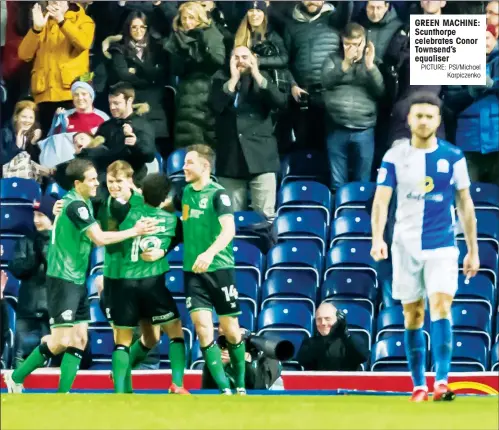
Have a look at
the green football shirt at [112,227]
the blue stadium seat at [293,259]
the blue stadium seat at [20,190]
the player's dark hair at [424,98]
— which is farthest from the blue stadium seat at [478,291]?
the blue stadium seat at [20,190]

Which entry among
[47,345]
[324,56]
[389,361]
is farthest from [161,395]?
[324,56]

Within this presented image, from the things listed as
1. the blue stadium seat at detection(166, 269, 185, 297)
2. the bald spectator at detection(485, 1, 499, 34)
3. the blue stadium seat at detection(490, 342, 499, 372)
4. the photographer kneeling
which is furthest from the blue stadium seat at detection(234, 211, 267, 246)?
the bald spectator at detection(485, 1, 499, 34)

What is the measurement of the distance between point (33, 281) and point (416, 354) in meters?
2.12

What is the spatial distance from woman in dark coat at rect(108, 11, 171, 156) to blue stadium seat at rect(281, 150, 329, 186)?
2.25 feet

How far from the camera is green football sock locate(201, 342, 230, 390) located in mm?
5555

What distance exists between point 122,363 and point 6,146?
1372mm

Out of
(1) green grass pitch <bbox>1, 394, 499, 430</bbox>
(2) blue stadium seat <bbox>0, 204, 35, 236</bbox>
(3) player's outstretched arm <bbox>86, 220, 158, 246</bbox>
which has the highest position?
(2) blue stadium seat <bbox>0, 204, 35, 236</bbox>

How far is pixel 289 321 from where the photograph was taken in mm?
5738

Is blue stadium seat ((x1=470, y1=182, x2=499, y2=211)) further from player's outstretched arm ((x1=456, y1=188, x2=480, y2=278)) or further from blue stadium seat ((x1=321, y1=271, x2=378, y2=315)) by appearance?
blue stadium seat ((x1=321, y1=271, x2=378, y2=315))

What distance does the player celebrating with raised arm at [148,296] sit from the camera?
5668 mm

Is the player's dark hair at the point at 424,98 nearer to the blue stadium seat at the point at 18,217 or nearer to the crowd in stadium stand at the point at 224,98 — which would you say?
the crowd in stadium stand at the point at 224,98

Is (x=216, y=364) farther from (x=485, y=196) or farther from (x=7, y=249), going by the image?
(x=485, y=196)

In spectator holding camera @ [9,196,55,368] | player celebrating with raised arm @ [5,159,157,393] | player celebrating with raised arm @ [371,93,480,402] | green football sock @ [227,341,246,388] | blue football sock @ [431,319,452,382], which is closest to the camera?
blue football sock @ [431,319,452,382]

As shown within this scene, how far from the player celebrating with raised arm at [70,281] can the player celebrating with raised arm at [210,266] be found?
0.81 feet
